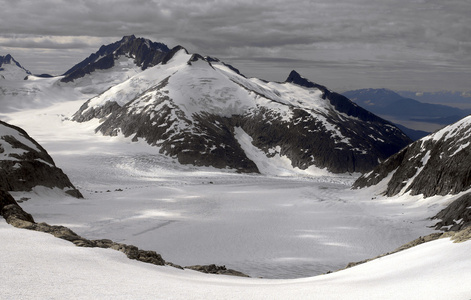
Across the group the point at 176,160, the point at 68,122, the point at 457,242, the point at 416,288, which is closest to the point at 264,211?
the point at 457,242

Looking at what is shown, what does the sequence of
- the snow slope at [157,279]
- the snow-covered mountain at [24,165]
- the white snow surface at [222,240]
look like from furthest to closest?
1. the snow-covered mountain at [24,165]
2. the white snow surface at [222,240]
3. the snow slope at [157,279]

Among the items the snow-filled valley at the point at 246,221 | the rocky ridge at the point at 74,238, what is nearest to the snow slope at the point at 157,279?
the rocky ridge at the point at 74,238

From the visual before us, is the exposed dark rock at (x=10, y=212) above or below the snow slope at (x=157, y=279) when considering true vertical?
below

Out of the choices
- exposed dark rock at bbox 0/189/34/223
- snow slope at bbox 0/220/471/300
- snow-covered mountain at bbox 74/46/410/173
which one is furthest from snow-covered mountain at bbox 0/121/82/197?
snow-covered mountain at bbox 74/46/410/173

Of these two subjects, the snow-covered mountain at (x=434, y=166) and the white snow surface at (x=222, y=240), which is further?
the snow-covered mountain at (x=434, y=166)

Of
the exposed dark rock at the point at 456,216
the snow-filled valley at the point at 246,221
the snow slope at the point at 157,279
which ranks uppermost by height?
the snow slope at the point at 157,279

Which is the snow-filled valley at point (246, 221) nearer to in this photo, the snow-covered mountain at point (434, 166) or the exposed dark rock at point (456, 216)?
the exposed dark rock at point (456, 216)

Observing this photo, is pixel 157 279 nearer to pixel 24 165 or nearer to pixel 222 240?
pixel 222 240

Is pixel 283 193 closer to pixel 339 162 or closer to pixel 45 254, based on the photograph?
pixel 45 254
